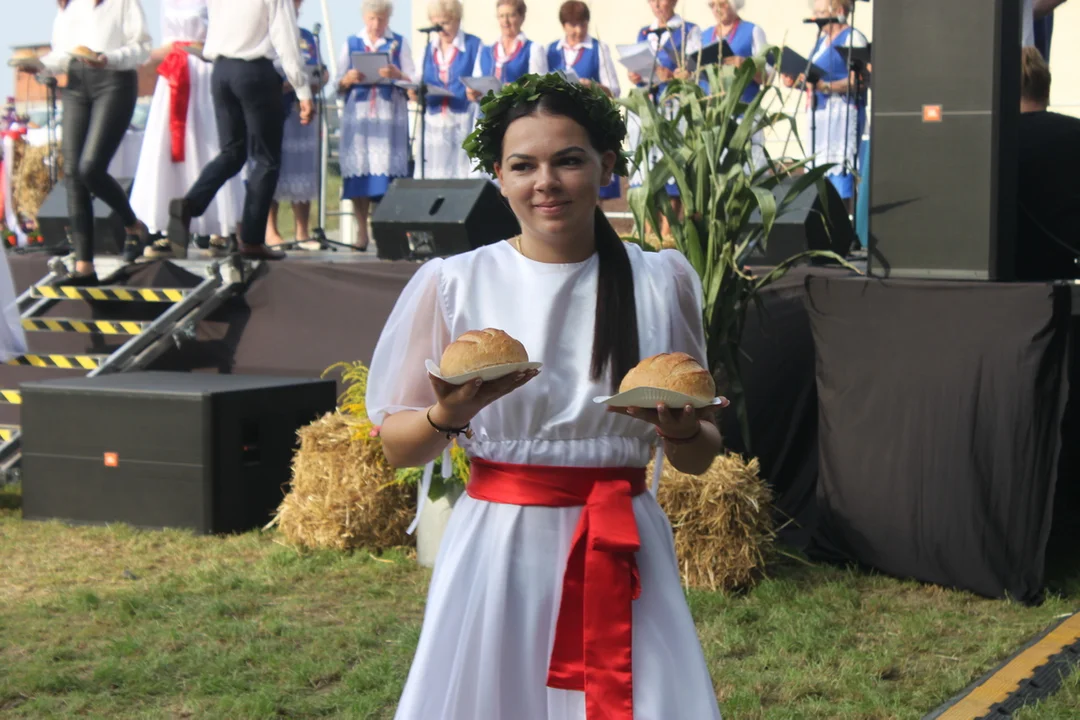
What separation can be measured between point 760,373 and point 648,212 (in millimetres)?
1130

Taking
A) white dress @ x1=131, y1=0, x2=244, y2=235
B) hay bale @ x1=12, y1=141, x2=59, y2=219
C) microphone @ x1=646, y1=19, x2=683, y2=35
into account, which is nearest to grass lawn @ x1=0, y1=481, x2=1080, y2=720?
white dress @ x1=131, y1=0, x2=244, y2=235

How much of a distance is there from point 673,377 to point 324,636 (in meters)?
2.77

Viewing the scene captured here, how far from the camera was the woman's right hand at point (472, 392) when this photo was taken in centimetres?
183

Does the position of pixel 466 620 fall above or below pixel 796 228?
below

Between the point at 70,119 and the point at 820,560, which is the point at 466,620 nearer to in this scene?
the point at 820,560

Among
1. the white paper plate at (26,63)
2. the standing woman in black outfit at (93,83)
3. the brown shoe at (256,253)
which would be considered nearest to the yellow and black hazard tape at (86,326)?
the standing woman in black outfit at (93,83)

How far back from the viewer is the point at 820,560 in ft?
16.9

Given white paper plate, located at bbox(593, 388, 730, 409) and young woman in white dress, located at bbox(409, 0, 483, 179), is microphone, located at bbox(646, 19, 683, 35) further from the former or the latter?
white paper plate, located at bbox(593, 388, 730, 409)

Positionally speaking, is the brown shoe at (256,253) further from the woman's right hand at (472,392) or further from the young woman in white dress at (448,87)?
the woman's right hand at (472,392)

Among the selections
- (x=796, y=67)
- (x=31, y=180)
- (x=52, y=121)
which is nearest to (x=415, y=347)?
(x=796, y=67)

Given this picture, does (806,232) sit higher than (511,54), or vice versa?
(511,54)

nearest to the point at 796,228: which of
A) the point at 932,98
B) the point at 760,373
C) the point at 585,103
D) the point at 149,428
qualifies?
the point at 760,373

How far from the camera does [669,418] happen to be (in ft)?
6.10

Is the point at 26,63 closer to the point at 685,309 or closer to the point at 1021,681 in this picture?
the point at 1021,681
